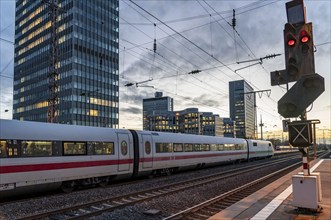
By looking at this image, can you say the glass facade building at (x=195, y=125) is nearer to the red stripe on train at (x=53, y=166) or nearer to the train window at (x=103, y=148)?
the train window at (x=103, y=148)

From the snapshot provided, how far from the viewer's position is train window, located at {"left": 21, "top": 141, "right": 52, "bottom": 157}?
1255cm

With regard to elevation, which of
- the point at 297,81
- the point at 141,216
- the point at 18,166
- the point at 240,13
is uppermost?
the point at 240,13

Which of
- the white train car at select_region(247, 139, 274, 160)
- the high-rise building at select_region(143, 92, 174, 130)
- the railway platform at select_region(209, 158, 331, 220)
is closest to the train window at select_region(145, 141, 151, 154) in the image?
the railway platform at select_region(209, 158, 331, 220)

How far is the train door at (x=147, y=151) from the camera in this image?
63.2 ft

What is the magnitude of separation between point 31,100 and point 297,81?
338 feet

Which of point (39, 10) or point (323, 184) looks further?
point (39, 10)

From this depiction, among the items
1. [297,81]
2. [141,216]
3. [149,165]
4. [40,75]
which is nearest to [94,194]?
[141,216]

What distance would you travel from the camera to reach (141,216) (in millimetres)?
9836

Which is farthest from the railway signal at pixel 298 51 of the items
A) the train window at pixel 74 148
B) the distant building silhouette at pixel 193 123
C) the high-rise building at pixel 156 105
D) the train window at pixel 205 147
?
the high-rise building at pixel 156 105

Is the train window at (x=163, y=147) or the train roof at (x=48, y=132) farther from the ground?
the train roof at (x=48, y=132)

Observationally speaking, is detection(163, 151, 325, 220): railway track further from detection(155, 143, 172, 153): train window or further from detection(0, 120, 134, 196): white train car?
detection(155, 143, 172, 153): train window

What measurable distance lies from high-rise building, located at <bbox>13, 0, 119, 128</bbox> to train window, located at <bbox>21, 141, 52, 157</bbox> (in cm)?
7291

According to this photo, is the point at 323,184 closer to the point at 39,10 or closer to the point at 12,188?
the point at 12,188

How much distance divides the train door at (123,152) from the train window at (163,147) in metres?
3.11
